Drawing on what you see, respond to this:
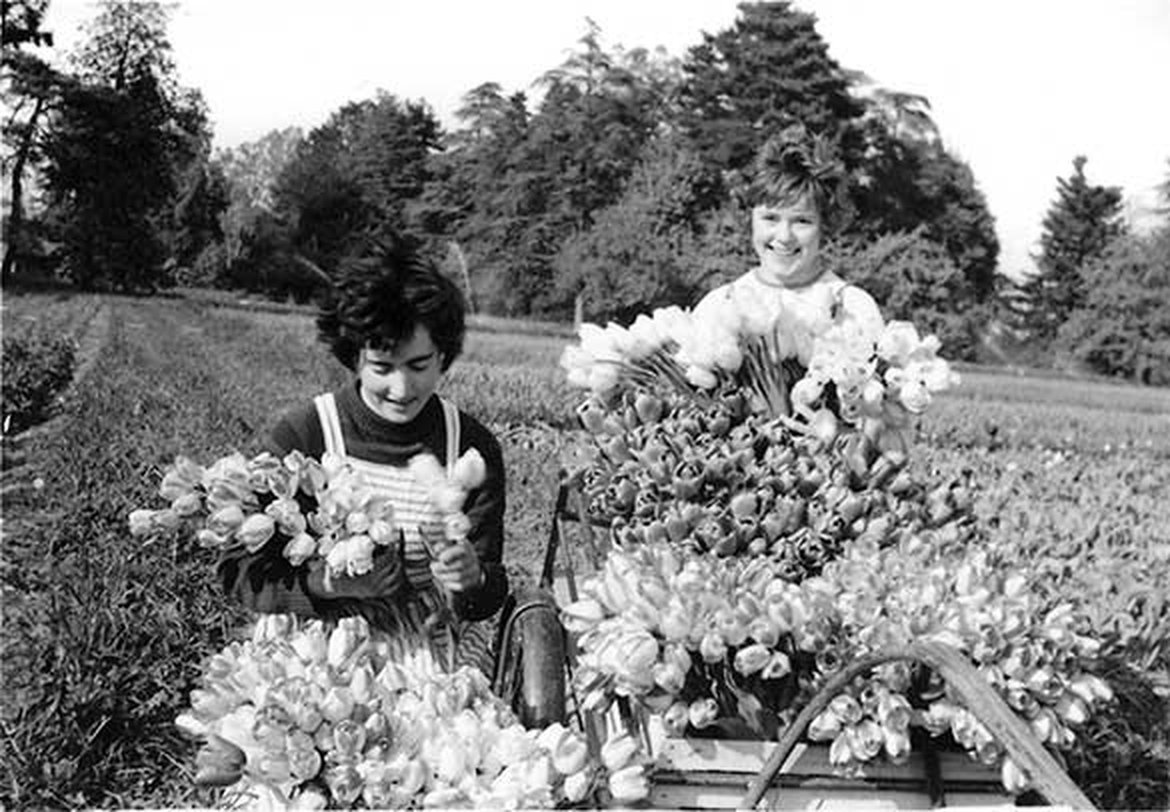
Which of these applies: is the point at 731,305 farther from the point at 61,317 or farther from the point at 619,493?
the point at 61,317

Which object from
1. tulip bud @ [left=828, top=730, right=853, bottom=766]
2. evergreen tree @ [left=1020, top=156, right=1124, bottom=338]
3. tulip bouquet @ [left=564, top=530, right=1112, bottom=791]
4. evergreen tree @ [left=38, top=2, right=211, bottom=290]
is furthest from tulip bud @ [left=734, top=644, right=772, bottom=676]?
evergreen tree @ [left=1020, top=156, right=1124, bottom=338]

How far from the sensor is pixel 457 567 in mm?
1565

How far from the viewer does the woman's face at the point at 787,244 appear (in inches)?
93.7

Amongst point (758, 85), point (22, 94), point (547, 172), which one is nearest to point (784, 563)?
point (758, 85)

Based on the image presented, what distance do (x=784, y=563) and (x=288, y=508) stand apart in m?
0.67

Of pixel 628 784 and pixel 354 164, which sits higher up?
pixel 354 164

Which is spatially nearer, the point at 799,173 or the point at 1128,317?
the point at 799,173

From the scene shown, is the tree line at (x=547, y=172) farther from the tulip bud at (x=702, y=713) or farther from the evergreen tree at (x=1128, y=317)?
the evergreen tree at (x=1128, y=317)

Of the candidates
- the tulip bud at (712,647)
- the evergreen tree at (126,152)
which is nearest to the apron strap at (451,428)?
the tulip bud at (712,647)

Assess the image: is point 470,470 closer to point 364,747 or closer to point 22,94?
point 364,747

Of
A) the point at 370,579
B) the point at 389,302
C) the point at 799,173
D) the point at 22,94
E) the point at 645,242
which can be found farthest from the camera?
the point at 22,94

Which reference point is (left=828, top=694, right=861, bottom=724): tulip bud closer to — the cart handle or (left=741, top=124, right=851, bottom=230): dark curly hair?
the cart handle

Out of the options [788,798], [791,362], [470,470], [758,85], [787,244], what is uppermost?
[758,85]

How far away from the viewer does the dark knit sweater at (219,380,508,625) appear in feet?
5.41
